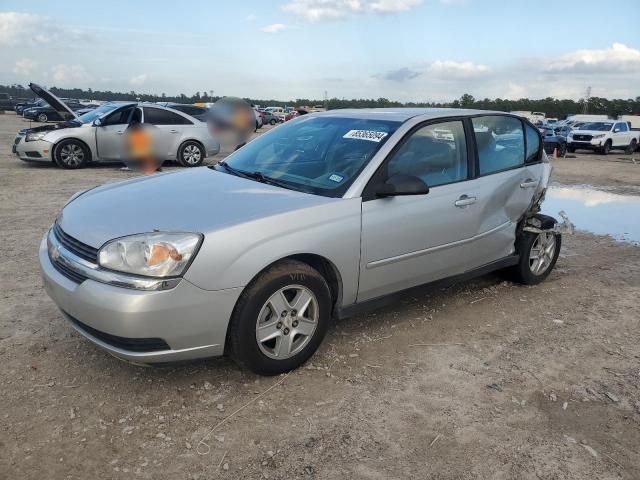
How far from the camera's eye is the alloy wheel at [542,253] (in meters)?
5.00

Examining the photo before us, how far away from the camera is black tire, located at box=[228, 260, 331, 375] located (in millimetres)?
2943

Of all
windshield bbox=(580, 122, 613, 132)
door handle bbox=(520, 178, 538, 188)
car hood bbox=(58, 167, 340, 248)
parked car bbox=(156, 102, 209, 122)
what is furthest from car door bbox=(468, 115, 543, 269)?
windshield bbox=(580, 122, 613, 132)

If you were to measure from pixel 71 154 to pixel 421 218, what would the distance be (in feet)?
34.6

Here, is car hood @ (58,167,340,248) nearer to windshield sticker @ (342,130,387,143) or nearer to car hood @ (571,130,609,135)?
windshield sticker @ (342,130,387,143)

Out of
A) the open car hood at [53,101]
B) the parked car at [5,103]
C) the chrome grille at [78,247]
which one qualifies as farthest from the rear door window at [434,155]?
the parked car at [5,103]

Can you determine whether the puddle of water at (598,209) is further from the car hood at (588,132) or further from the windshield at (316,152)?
the car hood at (588,132)

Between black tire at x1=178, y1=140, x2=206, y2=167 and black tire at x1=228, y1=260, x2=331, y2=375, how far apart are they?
10.4 meters

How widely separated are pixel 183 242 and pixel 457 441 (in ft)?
5.84

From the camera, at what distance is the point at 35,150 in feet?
38.8

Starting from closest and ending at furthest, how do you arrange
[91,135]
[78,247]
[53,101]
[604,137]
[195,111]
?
[78,247] < [91,135] < [53,101] < [195,111] < [604,137]

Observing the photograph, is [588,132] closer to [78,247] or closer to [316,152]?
[316,152]

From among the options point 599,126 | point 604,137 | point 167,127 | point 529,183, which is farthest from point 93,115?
point 599,126

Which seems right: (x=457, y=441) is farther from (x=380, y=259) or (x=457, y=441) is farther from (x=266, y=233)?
(x=266, y=233)

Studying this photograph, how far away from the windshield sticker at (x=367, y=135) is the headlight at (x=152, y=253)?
5.16 ft
